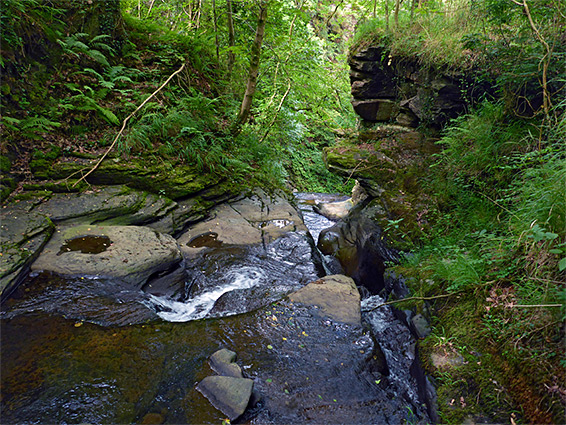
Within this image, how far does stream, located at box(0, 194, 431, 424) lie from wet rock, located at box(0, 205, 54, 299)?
6.8 inches

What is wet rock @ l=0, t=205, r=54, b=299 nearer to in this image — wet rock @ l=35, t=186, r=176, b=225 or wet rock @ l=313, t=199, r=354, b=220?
wet rock @ l=35, t=186, r=176, b=225

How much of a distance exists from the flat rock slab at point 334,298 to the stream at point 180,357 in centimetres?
16

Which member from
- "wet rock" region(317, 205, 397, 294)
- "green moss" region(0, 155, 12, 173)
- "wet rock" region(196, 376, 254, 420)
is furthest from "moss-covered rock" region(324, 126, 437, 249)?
"green moss" region(0, 155, 12, 173)

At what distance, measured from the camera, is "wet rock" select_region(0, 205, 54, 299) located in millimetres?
3852

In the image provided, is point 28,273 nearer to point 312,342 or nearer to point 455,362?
point 312,342

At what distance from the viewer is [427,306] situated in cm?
383

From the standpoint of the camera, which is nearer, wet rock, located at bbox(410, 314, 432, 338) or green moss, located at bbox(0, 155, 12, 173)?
wet rock, located at bbox(410, 314, 432, 338)

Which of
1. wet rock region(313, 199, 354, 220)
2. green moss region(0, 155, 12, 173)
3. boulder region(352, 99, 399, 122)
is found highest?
boulder region(352, 99, 399, 122)

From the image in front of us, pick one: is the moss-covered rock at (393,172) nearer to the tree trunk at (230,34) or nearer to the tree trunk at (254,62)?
the tree trunk at (254,62)

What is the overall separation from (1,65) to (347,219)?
760cm

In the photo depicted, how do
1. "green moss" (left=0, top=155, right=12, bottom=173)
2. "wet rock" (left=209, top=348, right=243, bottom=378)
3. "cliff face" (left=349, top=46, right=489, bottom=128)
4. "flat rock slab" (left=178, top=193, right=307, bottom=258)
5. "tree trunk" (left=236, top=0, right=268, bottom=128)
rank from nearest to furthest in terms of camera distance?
"wet rock" (left=209, top=348, right=243, bottom=378)
"green moss" (left=0, top=155, right=12, bottom=173)
"cliff face" (left=349, top=46, right=489, bottom=128)
"flat rock slab" (left=178, top=193, right=307, bottom=258)
"tree trunk" (left=236, top=0, right=268, bottom=128)

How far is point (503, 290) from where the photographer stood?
3.05m

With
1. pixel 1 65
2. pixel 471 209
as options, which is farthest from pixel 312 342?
pixel 1 65

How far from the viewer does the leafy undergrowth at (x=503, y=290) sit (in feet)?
7.83
